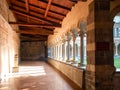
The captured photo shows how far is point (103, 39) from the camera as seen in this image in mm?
4961

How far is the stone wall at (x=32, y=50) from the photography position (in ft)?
84.1

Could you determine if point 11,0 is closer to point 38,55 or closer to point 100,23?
point 100,23

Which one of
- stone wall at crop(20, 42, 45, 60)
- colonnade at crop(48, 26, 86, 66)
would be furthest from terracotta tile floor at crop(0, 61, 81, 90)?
stone wall at crop(20, 42, 45, 60)

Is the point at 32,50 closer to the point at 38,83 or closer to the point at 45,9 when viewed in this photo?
the point at 45,9

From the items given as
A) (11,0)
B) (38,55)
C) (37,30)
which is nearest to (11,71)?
(11,0)

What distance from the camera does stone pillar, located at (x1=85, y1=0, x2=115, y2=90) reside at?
4.93m

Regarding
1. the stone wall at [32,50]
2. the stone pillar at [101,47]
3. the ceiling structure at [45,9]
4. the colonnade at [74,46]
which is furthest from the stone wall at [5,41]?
the stone wall at [32,50]

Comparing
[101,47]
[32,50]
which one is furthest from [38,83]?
[32,50]

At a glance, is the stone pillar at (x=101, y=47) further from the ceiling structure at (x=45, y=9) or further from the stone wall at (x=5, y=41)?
the stone wall at (x=5, y=41)

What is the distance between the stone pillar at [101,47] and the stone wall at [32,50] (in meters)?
20.8

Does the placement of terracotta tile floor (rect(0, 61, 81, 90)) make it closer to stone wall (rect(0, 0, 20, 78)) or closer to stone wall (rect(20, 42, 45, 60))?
stone wall (rect(0, 0, 20, 78))

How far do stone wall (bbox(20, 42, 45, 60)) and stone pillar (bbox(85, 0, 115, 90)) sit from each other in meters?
20.8

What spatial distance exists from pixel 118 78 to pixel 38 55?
2098 cm

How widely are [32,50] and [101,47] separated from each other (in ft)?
69.8
